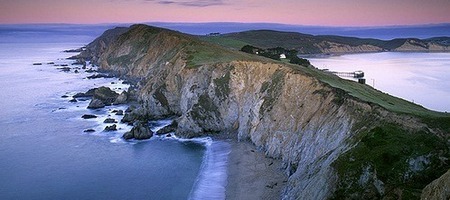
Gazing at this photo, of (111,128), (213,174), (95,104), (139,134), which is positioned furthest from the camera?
(95,104)

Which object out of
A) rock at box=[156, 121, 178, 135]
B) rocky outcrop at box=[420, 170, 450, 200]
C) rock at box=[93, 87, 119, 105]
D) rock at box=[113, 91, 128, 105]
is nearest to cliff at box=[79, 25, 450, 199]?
rock at box=[156, 121, 178, 135]

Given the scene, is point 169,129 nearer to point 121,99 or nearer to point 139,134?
point 139,134

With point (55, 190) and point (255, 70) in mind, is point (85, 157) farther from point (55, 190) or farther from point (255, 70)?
point (255, 70)

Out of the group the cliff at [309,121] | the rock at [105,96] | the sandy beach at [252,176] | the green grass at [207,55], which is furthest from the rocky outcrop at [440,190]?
the rock at [105,96]

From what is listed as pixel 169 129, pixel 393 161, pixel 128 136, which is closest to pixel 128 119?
pixel 128 136

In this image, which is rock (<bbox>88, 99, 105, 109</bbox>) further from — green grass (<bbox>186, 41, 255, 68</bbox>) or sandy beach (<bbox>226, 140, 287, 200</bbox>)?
sandy beach (<bbox>226, 140, 287, 200</bbox>)

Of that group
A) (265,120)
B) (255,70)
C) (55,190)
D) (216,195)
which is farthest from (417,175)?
(255,70)

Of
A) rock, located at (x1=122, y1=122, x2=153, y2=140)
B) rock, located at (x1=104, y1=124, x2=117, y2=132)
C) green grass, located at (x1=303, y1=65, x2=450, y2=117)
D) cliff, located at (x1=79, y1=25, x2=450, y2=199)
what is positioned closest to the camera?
cliff, located at (x1=79, y1=25, x2=450, y2=199)
